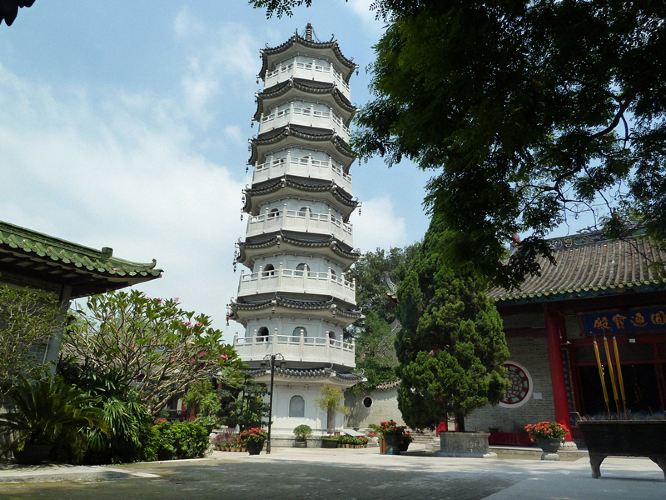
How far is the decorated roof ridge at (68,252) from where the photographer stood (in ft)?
28.6

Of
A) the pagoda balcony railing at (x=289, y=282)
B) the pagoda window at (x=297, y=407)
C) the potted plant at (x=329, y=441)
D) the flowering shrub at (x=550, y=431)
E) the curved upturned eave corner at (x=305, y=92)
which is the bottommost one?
the potted plant at (x=329, y=441)

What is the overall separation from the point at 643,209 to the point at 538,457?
32.1 ft

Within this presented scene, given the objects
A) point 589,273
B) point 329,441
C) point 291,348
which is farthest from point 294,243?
point 589,273

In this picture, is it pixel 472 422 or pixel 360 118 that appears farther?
pixel 472 422

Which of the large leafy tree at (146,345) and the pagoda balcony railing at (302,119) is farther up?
the pagoda balcony railing at (302,119)

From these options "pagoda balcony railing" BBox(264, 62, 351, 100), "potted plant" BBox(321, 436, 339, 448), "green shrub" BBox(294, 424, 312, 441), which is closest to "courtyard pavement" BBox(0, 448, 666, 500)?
"potted plant" BBox(321, 436, 339, 448)

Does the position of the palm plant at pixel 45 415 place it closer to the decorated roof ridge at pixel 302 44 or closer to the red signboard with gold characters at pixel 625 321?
the red signboard with gold characters at pixel 625 321

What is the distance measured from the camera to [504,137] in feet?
12.2

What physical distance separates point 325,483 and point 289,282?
52.7 feet

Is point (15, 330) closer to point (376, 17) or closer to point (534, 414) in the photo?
point (376, 17)

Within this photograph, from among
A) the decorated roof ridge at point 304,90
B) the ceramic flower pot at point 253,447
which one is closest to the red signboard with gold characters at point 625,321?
the ceramic flower pot at point 253,447

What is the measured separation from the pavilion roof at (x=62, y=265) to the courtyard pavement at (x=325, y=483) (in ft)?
11.4

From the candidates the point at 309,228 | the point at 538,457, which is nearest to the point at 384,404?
the point at 309,228

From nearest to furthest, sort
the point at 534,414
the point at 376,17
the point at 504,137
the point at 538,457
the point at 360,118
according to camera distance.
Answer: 1. the point at 504,137
2. the point at 376,17
3. the point at 360,118
4. the point at 538,457
5. the point at 534,414
